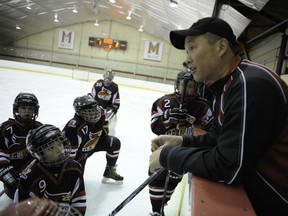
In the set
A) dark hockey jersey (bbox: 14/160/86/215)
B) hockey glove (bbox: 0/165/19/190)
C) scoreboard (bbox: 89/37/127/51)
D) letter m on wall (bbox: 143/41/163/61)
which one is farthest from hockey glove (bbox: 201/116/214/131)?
scoreboard (bbox: 89/37/127/51)

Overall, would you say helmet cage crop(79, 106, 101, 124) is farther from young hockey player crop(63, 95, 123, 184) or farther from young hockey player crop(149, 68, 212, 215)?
young hockey player crop(149, 68, 212, 215)

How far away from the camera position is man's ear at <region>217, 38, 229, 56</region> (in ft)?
2.92

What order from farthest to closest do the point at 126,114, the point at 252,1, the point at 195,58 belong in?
the point at 126,114 → the point at 252,1 → the point at 195,58

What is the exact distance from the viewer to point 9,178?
5.88ft

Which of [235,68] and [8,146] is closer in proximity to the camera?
[235,68]

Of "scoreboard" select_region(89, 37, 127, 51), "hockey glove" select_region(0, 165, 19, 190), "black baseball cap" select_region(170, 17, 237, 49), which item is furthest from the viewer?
"scoreboard" select_region(89, 37, 127, 51)

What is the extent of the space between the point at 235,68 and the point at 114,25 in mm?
18233

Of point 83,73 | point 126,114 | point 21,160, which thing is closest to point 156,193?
point 21,160

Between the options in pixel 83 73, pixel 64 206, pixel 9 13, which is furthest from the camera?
pixel 9 13

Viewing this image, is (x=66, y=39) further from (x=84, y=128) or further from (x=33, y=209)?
(x=33, y=209)

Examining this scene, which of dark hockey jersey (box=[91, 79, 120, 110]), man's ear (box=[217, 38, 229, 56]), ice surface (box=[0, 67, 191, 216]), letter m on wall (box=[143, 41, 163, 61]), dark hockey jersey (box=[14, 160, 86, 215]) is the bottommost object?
ice surface (box=[0, 67, 191, 216])

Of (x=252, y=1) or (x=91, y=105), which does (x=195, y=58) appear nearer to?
(x=91, y=105)

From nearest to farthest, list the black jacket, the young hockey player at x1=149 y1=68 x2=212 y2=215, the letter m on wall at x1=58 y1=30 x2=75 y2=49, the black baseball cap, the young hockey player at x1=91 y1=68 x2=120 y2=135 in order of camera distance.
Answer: the black jacket, the black baseball cap, the young hockey player at x1=149 y1=68 x2=212 y2=215, the young hockey player at x1=91 y1=68 x2=120 y2=135, the letter m on wall at x1=58 y1=30 x2=75 y2=49

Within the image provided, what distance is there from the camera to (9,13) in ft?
51.3
